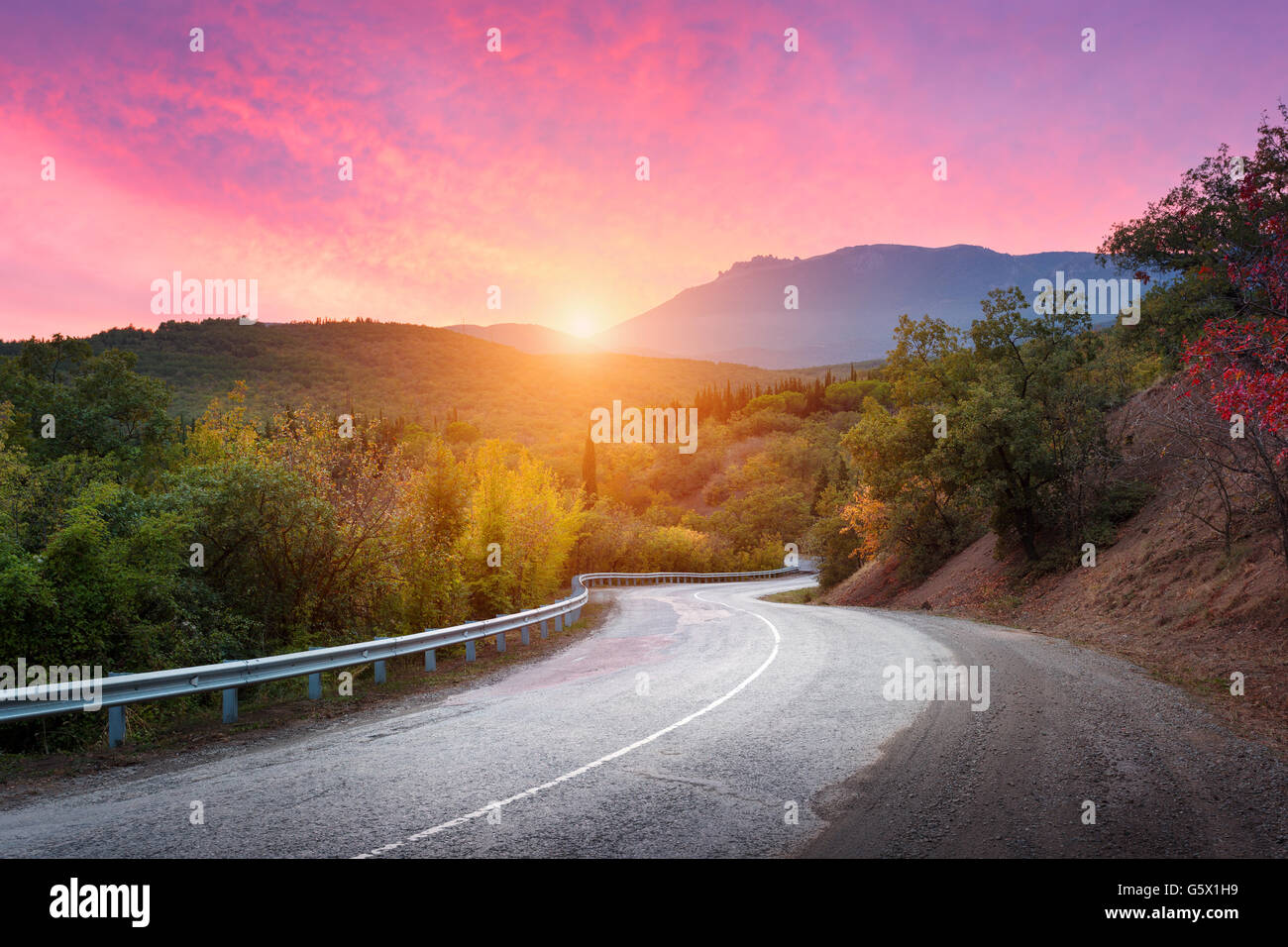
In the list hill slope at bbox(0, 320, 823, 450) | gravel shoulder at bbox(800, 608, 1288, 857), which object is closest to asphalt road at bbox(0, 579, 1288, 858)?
gravel shoulder at bbox(800, 608, 1288, 857)

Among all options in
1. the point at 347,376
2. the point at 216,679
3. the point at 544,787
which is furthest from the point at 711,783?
the point at 347,376

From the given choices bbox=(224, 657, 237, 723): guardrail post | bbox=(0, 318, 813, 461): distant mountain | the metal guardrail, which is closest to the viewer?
the metal guardrail

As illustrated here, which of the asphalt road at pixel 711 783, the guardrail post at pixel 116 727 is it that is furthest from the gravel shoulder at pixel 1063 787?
the guardrail post at pixel 116 727

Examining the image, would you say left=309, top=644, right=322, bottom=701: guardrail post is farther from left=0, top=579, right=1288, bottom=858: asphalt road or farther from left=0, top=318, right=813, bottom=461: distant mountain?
left=0, top=318, right=813, bottom=461: distant mountain

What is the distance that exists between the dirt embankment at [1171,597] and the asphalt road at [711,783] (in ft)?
4.19

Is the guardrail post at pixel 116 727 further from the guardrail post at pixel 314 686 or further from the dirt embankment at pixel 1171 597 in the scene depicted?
the dirt embankment at pixel 1171 597

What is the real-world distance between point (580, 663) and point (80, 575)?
844 cm

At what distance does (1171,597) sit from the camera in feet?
53.0

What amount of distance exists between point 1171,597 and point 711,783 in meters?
14.7

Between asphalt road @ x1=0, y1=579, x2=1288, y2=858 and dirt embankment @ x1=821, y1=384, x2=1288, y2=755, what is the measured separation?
4.19 feet

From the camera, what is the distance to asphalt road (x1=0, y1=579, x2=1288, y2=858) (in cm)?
502

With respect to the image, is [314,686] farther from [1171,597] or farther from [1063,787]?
[1171,597]
